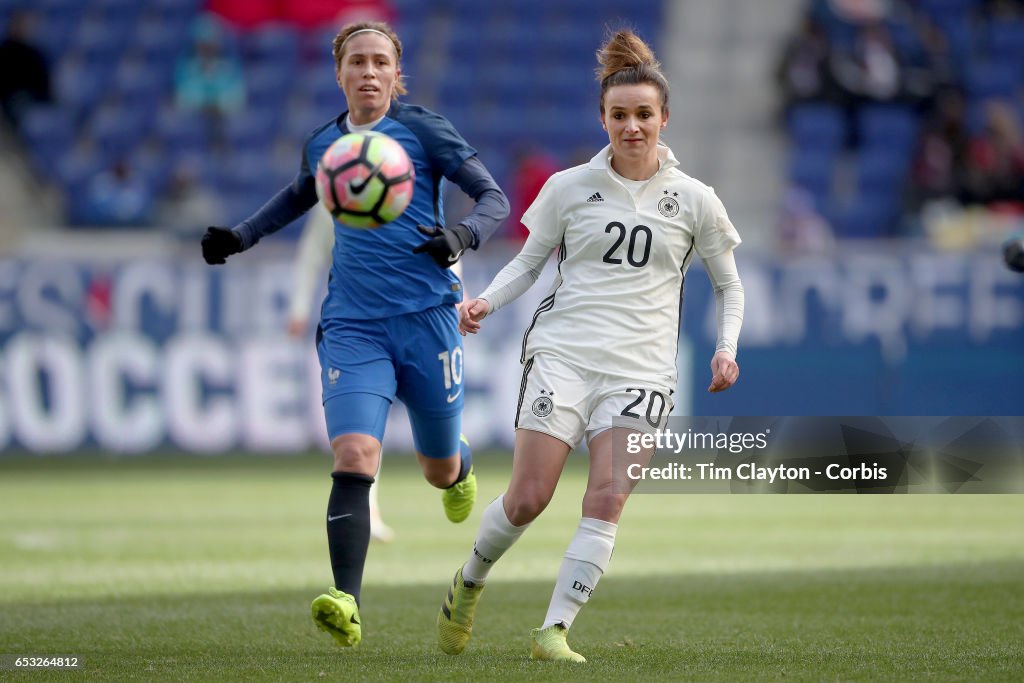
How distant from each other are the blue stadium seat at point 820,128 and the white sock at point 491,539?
14873mm

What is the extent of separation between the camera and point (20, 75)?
833 inches

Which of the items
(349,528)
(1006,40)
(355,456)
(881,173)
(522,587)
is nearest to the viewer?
(349,528)

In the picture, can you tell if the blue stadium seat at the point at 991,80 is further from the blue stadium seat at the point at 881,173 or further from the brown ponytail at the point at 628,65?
Result: the brown ponytail at the point at 628,65

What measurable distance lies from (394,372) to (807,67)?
14509 millimetres

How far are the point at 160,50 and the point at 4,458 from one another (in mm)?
8009

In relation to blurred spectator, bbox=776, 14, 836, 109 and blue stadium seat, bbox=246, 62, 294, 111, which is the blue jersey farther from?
blue stadium seat, bbox=246, 62, 294, 111

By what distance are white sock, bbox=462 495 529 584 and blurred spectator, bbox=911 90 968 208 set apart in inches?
515

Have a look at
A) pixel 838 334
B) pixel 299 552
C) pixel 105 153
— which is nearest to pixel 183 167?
pixel 105 153

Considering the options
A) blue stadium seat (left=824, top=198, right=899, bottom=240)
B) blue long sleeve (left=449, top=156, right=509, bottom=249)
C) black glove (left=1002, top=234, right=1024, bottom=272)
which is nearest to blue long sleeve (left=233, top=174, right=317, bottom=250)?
blue long sleeve (left=449, top=156, right=509, bottom=249)

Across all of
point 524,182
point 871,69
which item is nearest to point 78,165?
→ point 524,182

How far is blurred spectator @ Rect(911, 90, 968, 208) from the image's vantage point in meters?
17.9

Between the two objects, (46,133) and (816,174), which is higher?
(46,133)

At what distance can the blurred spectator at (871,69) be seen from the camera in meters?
19.5

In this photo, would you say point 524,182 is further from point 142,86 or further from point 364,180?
point 364,180
